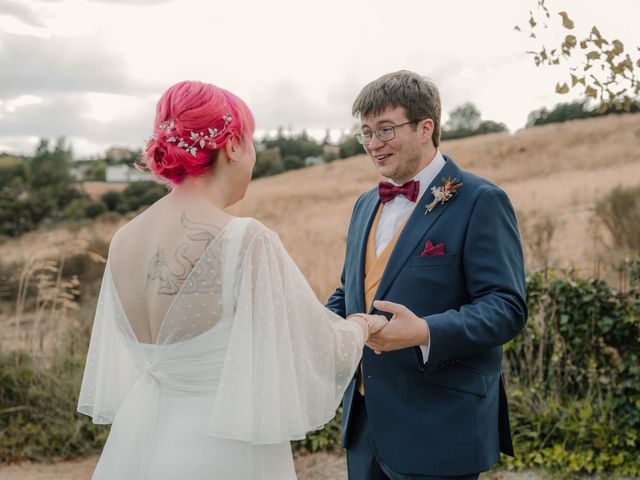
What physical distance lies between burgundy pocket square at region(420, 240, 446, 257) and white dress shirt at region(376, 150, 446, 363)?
27 centimetres

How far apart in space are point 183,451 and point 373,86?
5.40 feet

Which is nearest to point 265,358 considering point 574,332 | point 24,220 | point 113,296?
point 113,296

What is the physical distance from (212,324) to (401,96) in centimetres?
130

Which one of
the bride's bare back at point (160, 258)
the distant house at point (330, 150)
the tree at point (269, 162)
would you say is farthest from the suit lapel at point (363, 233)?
the distant house at point (330, 150)

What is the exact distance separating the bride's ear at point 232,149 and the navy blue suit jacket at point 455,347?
2.65ft

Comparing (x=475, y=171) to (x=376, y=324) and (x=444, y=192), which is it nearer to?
(x=444, y=192)

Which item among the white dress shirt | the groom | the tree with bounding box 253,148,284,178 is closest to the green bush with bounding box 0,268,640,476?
the groom

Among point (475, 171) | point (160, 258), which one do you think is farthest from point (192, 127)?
point (475, 171)

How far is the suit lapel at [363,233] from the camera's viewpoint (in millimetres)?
2887

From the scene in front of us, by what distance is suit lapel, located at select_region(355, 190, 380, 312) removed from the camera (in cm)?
289

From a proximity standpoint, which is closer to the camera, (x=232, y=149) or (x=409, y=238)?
(x=232, y=149)

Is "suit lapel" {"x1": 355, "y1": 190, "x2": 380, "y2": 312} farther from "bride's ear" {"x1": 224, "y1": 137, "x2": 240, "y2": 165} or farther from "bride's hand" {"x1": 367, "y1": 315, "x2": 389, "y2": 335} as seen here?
"bride's ear" {"x1": 224, "y1": 137, "x2": 240, "y2": 165}

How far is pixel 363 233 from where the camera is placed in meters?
3.03

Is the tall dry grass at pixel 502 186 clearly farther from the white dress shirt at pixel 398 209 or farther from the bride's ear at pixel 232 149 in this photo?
the bride's ear at pixel 232 149
